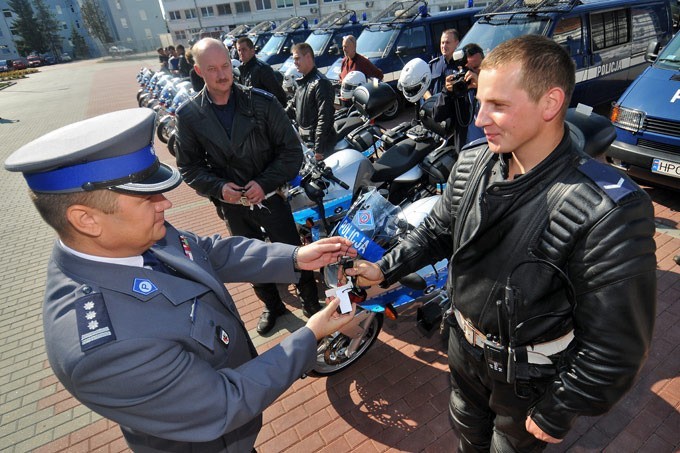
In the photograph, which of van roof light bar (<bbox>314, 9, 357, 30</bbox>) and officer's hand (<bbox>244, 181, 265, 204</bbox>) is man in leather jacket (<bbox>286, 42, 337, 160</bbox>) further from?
van roof light bar (<bbox>314, 9, 357, 30</bbox>)

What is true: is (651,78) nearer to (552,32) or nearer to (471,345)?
(552,32)

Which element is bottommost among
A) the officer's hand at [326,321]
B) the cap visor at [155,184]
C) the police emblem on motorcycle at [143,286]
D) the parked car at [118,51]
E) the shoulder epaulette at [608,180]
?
the parked car at [118,51]

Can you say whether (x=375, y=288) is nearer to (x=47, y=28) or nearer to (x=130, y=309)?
(x=130, y=309)

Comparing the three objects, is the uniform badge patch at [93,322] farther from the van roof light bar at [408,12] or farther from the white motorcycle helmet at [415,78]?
the van roof light bar at [408,12]

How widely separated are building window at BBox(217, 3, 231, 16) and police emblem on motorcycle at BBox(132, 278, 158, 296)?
60.4 meters

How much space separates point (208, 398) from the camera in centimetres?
128

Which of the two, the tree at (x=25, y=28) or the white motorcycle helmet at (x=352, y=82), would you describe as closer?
the white motorcycle helmet at (x=352, y=82)

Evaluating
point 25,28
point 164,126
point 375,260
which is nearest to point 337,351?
point 375,260

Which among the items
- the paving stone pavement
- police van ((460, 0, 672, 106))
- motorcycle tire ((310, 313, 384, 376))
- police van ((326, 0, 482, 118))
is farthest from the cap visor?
police van ((326, 0, 482, 118))

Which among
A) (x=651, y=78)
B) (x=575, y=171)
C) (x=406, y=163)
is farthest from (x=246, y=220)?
(x=651, y=78)

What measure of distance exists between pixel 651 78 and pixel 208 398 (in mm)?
6433

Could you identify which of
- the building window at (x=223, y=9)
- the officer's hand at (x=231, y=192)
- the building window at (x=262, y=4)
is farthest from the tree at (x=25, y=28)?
the officer's hand at (x=231, y=192)

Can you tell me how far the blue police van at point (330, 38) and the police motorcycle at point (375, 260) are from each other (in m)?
11.0

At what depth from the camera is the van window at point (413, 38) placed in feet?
34.9
